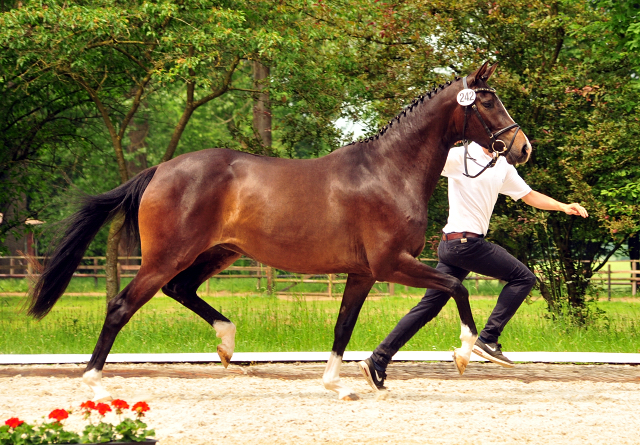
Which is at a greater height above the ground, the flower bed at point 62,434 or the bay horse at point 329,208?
the bay horse at point 329,208

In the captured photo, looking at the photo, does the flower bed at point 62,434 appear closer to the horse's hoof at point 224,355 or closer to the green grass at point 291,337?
the horse's hoof at point 224,355

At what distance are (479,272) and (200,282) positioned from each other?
221 centimetres

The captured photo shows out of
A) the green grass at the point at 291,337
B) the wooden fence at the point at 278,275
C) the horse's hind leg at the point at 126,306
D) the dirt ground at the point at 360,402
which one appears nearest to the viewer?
the dirt ground at the point at 360,402

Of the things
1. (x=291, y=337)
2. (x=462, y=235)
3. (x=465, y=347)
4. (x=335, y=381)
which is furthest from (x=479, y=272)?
(x=291, y=337)

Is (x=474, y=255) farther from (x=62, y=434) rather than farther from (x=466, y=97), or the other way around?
(x=62, y=434)

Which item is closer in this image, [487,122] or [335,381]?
[487,122]

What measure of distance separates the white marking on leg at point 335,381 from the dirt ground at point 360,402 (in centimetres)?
7

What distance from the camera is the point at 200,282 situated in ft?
19.2

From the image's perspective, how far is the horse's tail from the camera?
571 cm

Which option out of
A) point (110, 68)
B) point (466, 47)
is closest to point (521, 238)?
point (466, 47)

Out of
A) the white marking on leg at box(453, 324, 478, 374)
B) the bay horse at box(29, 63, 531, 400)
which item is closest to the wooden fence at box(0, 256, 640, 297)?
the bay horse at box(29, 63, 531, 400)

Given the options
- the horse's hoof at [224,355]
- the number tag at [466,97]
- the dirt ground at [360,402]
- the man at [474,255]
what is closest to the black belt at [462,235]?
the man at [474,255]

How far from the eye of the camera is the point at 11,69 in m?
9.59

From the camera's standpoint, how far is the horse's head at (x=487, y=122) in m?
4.94
